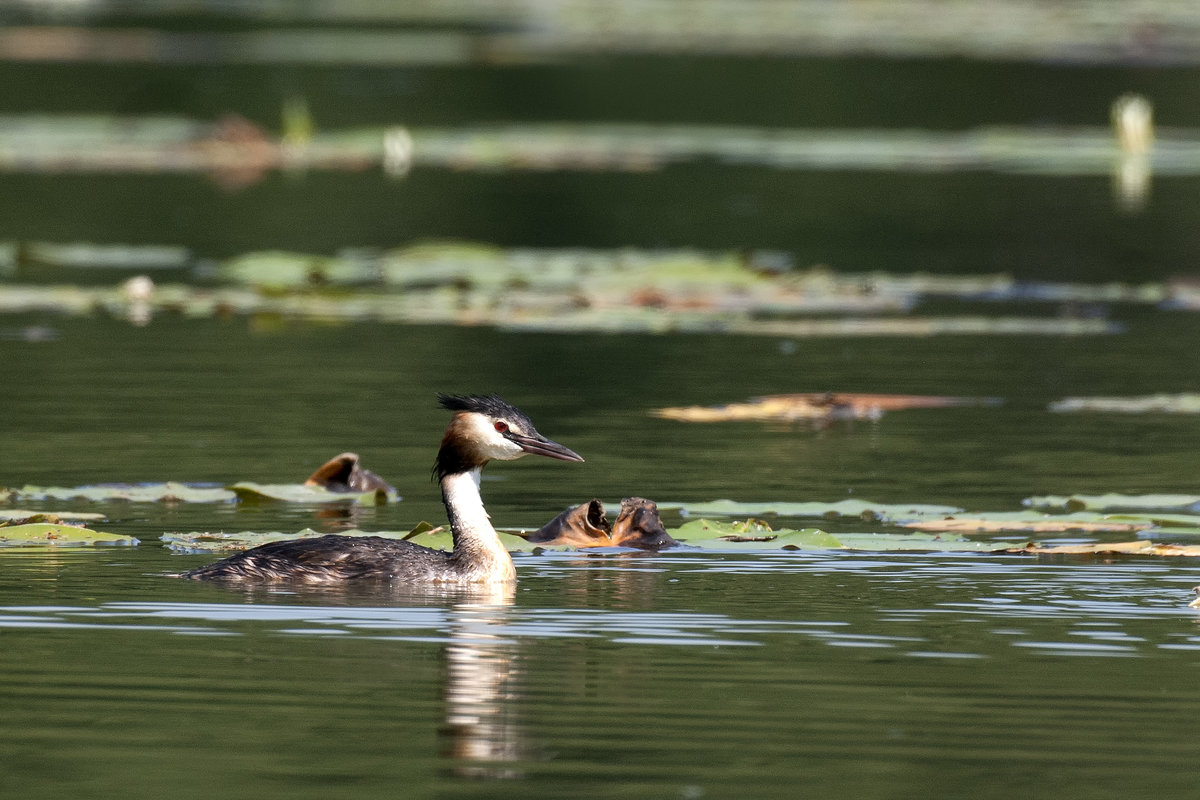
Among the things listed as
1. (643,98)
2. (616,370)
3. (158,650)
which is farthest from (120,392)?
→ (643,98)

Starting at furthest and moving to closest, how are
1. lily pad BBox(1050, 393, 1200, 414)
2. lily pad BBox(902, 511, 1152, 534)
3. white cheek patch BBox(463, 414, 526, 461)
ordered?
lily pad BBox(1050, 393, 1200, 414), lily pad BBox(902, 511, 1152, 534), white cheek patch BBox(463, 414, 526, 461)

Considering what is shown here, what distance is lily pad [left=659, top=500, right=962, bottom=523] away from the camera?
38.6ft

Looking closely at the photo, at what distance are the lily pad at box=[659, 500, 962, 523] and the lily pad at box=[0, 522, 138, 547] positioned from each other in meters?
2.81

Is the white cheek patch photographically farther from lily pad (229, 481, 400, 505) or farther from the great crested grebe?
lily pad (229, 481, 400, 505)

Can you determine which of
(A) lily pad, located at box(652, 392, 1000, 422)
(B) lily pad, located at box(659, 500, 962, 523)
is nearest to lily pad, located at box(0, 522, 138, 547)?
(B) lily pad, located at box(659, 500, 962, 523)

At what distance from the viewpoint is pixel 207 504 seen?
12.4 m

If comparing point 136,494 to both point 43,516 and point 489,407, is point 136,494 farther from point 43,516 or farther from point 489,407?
point 489,407

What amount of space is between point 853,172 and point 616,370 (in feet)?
59.6

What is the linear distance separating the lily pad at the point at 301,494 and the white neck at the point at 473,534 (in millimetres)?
1848

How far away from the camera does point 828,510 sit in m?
12.0

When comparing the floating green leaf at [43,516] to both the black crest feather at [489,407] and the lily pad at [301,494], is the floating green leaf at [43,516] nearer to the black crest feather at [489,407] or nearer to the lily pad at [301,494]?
the lily pad at [301,494]

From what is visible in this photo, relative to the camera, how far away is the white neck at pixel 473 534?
33.6ft

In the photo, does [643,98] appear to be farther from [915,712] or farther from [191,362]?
[915,712]

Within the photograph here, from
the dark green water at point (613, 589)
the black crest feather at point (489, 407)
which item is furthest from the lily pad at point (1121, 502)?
the black crest feather at point (489, 407)
